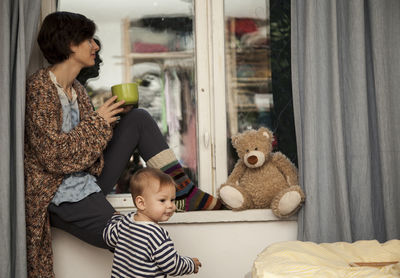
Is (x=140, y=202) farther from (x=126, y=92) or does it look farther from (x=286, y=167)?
(x=286, y=167)

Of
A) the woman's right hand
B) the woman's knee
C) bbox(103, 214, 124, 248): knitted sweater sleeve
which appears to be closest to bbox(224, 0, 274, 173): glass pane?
the woman's knee

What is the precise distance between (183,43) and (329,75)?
71 cm

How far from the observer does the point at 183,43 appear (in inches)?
100

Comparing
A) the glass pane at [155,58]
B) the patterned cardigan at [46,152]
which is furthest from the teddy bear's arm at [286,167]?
the patterned cardigan at [46,152]

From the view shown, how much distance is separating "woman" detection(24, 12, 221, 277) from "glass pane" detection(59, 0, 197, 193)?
11.0 inches

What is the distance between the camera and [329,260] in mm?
1530

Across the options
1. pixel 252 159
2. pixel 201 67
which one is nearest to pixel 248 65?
pixel 201 67

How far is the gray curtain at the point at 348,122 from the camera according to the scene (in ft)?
7.29

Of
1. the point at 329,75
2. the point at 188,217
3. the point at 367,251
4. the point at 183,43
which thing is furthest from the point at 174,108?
the point at 367,251

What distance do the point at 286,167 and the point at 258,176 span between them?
0.13m

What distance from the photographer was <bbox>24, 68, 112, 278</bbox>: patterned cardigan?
2.02m

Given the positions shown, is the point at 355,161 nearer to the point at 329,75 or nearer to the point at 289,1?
the point at 329,75

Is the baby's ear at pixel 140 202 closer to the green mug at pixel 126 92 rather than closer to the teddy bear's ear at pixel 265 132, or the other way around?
the green mug at pixel 126 92

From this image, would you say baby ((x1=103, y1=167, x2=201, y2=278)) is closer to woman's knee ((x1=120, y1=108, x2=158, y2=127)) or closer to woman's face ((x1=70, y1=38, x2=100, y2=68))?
woman's knee ((x1=120, y1=108, x2=158, y2=127))
